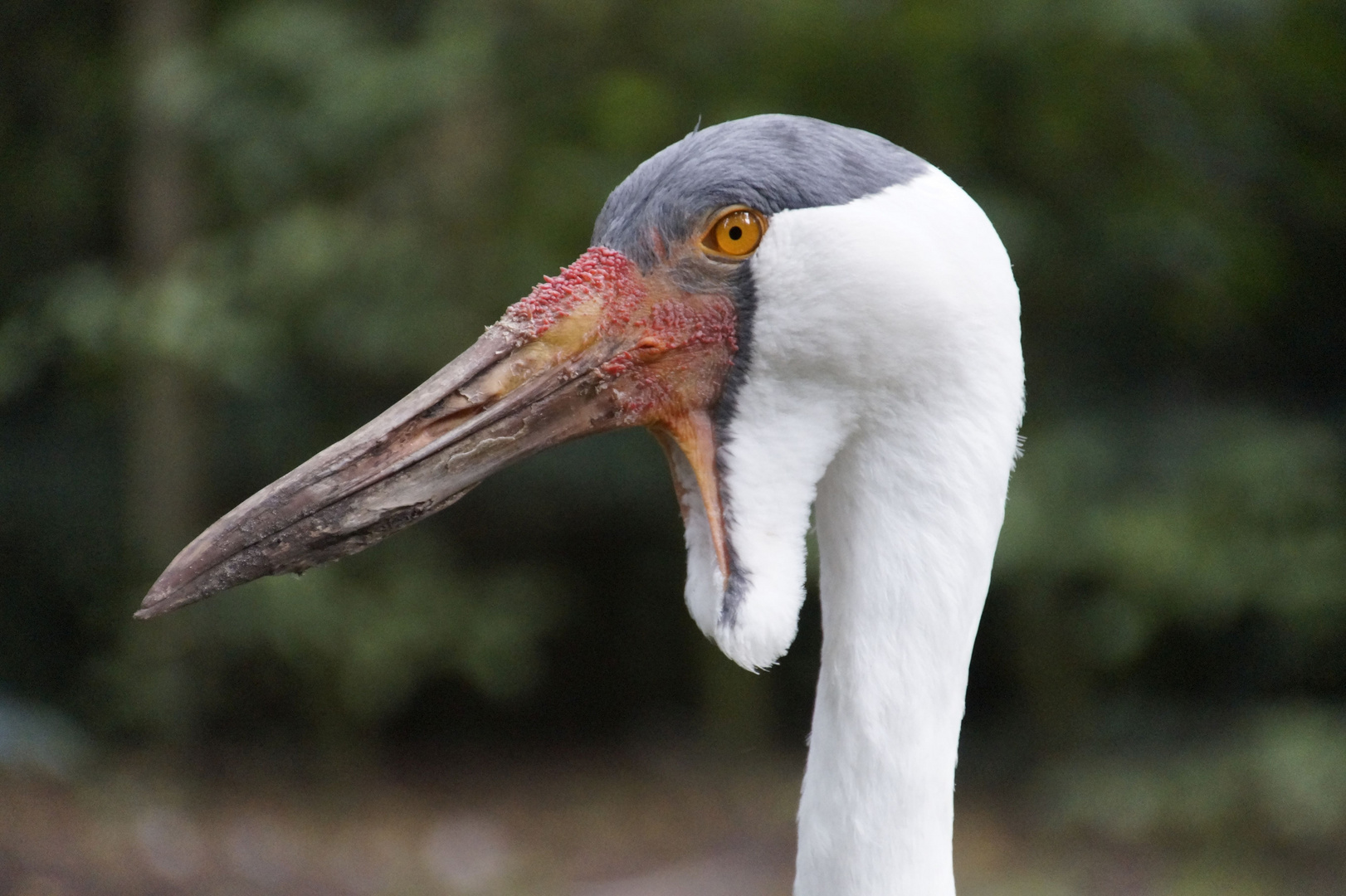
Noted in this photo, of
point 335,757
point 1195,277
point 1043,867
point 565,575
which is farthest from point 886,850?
→ point 565,575

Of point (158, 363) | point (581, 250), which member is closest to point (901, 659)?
point (581, 250)

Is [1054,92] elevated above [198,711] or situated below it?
above

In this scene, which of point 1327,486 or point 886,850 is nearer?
point 886,850

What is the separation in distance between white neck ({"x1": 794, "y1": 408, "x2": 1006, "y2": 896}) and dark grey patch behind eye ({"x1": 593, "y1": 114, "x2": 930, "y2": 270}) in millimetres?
348

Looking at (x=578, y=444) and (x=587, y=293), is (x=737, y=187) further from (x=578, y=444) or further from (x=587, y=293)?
(x=578, y=444)

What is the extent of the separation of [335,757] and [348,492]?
198 inches

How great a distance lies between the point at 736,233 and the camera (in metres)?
1.96

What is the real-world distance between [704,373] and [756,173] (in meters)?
0.30

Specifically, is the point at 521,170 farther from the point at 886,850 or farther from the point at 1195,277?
the point at 886,850

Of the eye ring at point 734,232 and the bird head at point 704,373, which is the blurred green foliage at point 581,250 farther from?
the eye ring at point 734,232

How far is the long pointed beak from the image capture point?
1.92m

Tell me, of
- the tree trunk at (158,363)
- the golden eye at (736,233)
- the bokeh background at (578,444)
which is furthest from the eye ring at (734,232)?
the tree trunk at (158,363)

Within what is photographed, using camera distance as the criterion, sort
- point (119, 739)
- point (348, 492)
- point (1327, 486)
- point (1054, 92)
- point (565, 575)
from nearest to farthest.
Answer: point (348, 492), point (1327, 486), point (1054, 92), point (119, 739), point (565, 575)

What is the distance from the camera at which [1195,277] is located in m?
5.95
